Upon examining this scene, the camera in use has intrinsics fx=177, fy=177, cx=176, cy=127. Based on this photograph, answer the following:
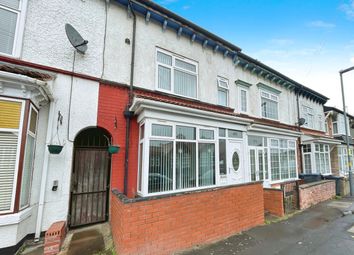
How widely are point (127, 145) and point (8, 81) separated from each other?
3.38 metres

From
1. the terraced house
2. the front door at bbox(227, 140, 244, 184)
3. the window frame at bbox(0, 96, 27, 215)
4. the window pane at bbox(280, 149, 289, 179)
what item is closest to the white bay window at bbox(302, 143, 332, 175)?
the window pane at bbox(280, 149, 289, 179)

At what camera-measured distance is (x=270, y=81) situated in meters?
12.7

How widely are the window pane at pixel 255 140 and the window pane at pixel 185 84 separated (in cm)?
400

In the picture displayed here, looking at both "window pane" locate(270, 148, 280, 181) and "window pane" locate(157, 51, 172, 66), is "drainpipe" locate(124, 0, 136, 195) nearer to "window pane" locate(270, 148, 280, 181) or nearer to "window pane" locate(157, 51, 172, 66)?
"window pane" locate(157, 51, 172, 66)

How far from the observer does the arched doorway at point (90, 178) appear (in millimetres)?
5520

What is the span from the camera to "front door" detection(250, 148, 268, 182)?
948 centimetres

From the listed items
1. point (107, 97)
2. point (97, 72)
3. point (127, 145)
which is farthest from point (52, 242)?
point (97, 72)

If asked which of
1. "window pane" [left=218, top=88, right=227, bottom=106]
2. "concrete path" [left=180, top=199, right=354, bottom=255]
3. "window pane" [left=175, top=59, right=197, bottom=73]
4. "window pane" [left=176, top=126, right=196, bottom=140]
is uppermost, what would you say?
"window pane" [left=175, top=59, right=197, bottom=73]

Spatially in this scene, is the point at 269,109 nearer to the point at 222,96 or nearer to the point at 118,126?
the point at 222,96

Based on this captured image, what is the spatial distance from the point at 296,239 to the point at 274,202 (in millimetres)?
2358

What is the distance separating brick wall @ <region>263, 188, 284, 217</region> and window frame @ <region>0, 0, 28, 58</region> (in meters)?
9.96

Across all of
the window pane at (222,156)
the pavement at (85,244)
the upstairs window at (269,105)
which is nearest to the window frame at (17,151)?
the pavement at (85,244)

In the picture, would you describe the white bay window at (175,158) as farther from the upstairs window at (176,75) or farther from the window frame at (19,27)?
the window frame at (19,27)

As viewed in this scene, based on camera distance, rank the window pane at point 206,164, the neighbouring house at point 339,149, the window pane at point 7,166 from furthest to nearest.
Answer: the neighbouring house at point 339,149
the window pane at point 206,164
the window pane at point 7,166
